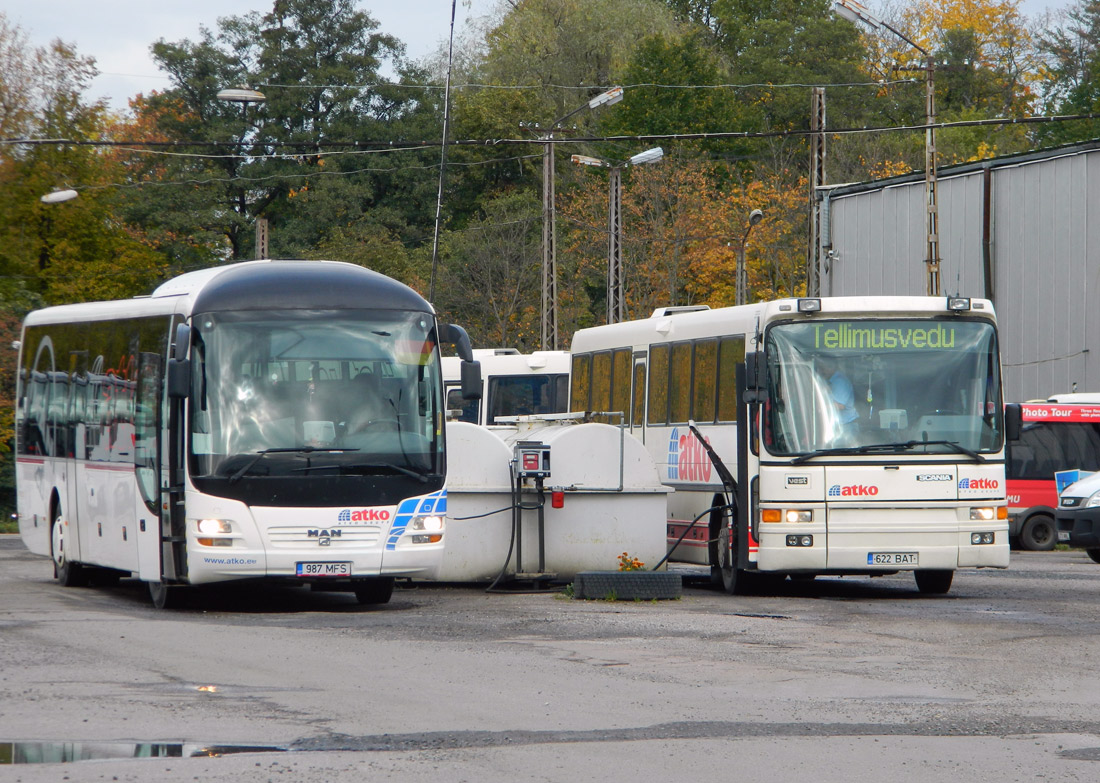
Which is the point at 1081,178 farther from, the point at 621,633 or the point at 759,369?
the point at 621,633

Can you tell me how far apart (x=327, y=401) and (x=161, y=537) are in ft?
6.71

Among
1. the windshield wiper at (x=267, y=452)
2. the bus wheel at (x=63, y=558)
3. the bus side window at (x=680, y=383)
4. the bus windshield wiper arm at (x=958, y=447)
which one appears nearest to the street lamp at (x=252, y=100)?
the bus wheel at (x=63, y=558)

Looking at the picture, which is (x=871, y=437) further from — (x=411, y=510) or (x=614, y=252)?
(x=614, y=252)

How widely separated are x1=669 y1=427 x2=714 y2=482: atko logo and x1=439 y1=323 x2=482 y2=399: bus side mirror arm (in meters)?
3.88

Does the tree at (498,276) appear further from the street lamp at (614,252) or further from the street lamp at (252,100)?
the street lamp at (614,252)

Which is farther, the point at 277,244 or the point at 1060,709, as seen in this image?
the point at 277,244

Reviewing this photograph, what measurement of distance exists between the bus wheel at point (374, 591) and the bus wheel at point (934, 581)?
19.9 ft

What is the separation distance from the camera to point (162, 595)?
1666 cm

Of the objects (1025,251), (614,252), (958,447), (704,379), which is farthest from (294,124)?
(958,447)

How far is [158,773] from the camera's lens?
25.1ft

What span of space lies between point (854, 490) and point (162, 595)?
7.00 meters

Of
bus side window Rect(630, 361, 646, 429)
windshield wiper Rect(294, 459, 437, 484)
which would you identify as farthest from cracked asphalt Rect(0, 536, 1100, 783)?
bus side window Rect(630, 361, 646, 429)

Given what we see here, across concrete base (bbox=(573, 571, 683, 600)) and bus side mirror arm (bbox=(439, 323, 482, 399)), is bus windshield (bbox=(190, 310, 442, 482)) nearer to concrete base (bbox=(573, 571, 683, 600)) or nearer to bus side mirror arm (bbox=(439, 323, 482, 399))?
bus side mirror arm (bbox=(439, 323, 482, 399))

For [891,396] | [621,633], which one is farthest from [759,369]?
[621,633]
